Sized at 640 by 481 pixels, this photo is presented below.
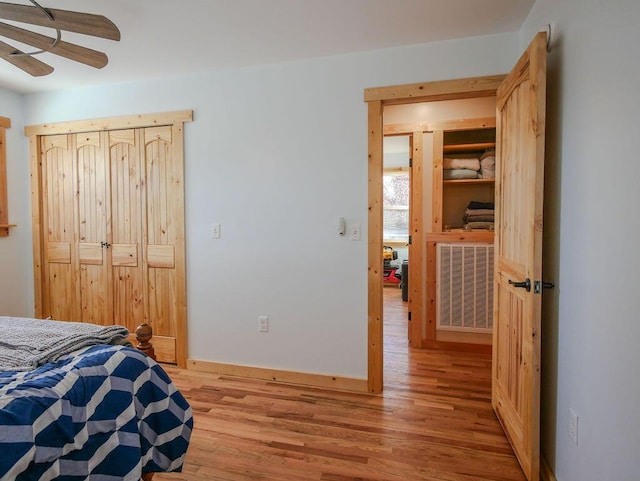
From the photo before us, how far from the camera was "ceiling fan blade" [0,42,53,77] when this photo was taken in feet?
5.59

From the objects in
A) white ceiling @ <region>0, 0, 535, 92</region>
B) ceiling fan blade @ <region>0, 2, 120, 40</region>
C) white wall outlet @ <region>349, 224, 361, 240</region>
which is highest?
white ceiling @ <region>0, 0, 535, 92</region>

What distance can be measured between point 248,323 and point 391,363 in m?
1.33

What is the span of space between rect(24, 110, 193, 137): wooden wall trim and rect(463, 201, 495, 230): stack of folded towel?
109 inches

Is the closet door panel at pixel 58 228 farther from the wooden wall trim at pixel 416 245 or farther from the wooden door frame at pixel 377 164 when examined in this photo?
the wooden wall trim at pixel 416 245

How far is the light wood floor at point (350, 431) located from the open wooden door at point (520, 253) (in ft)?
0.77

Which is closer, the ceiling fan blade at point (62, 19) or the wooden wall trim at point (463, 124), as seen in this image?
the ceiling fan blade at point (62, 19)

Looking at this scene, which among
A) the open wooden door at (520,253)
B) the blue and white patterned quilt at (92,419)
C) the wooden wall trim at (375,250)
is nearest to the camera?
the blue and white patterned quilt at (92,419)

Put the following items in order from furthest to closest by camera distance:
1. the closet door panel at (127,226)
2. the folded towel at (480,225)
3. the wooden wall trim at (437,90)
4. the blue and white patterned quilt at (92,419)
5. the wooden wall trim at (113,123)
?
the folded towel at (480,225) < the closet door panel at (127,226) < the wooden wall trim at (113,123) < the wooden wall trim at (437,90) < the blue and white patterned quilt at (92,419)

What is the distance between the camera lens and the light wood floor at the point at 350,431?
1769 millimetres

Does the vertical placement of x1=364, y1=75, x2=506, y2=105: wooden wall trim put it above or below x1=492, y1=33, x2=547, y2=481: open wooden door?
above

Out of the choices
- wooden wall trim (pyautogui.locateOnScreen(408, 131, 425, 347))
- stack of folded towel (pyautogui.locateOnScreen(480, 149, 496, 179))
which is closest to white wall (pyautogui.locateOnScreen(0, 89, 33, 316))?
wooden wall trim (pyautogui.locateOnScreen(408, 131, 425, 347))

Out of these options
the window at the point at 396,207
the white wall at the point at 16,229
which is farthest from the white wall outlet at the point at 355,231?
the window at the point at 396,207

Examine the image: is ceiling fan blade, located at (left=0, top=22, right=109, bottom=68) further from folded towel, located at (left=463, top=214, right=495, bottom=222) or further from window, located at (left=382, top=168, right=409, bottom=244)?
window, located at (left=382, top=168, right=409, bottom=244)

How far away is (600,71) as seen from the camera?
1271 mm
